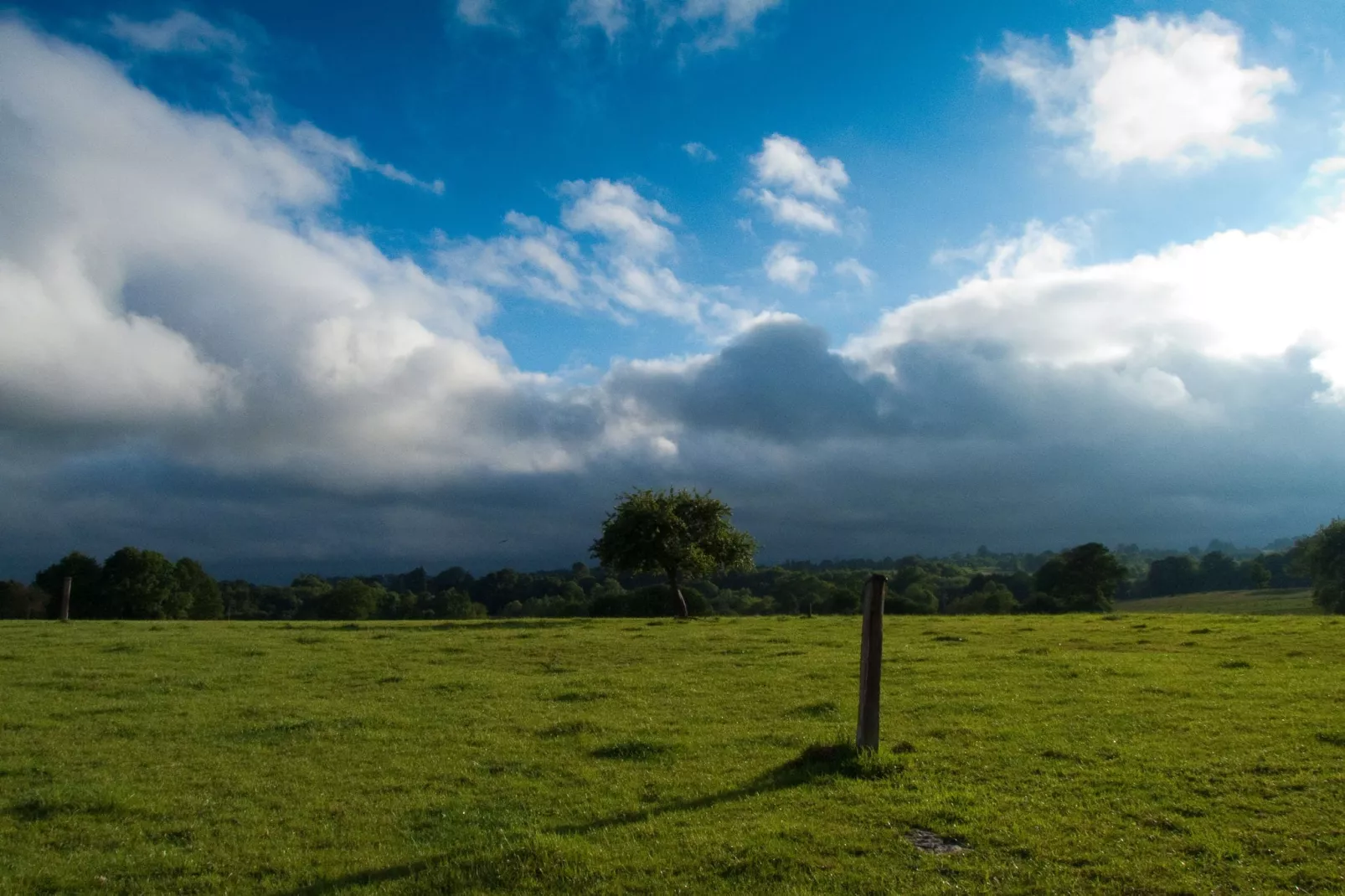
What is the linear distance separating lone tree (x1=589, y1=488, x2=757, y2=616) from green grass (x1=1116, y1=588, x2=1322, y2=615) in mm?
49800

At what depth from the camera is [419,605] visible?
112m

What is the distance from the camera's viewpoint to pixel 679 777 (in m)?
13.7

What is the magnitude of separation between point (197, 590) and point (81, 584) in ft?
41.8

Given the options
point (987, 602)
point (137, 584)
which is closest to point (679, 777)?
point (137, 584)

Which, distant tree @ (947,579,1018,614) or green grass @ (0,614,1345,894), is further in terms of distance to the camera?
distant tree @ (947,579,1018,614)

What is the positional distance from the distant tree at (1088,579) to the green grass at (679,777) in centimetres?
6874

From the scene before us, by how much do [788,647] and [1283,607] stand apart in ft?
266

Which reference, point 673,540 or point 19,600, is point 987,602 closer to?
point 673,540

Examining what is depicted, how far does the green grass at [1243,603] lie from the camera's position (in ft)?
274

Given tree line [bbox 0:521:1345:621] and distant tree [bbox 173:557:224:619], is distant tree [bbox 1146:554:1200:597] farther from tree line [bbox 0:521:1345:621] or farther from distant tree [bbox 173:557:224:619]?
distant tree [bbox 173:557:224:619]

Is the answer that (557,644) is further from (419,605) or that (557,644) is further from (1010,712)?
(419,605)

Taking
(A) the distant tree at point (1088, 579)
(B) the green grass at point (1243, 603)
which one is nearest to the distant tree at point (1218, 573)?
(B) the green grass at point (1243, 603)

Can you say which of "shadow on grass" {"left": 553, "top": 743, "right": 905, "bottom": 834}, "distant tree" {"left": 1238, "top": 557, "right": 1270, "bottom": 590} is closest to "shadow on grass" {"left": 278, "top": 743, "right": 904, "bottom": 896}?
"shadow on grass" {"left": 553, "top": 743, "right": 905, "bottom": 834}

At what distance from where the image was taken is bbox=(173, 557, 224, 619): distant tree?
A: 8638 cm
